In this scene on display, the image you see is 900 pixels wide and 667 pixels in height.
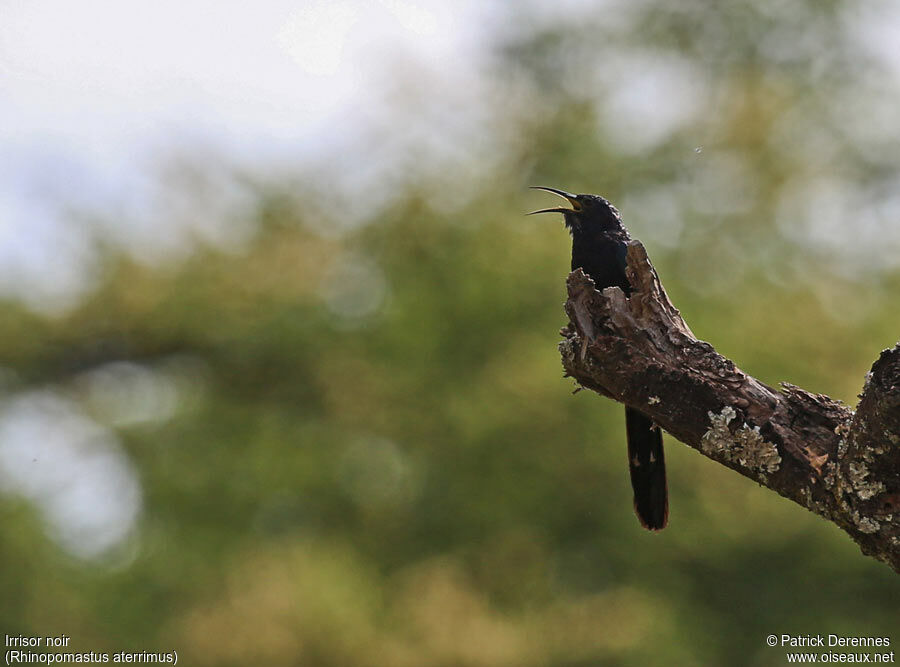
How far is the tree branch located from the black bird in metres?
0.57

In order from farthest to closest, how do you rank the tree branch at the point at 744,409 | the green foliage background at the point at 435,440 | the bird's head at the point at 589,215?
the green foliage background at the point at 435,440 < the bird's head at the point at 589,215 < the tree branch at the point at 744,409

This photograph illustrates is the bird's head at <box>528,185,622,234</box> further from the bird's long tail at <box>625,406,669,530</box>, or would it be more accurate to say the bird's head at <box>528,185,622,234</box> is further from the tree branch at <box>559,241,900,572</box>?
the tree branch at <box>559,241,900,572</box>

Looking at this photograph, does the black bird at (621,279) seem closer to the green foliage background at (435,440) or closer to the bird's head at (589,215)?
the bird's head at (589,215)

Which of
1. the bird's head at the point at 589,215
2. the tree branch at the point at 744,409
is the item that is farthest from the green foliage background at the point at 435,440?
the tree branch at the point at 744,409

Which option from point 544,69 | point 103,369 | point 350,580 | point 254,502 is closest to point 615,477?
point 350,580

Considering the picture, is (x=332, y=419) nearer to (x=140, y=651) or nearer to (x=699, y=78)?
(x=140, y=651)

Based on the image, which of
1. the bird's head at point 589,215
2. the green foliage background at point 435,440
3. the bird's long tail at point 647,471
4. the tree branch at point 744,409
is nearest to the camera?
the tree branch at point 744,409

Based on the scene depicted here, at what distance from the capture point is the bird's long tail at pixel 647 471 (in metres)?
3.92

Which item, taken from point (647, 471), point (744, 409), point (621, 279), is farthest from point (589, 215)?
point (744, 409)

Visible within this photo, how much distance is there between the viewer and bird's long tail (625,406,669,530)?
392 centimetres

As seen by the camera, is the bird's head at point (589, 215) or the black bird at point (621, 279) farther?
the bird's head at point (589, 215)

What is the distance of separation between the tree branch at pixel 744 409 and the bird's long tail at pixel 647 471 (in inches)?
34.0

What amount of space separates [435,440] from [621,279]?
6.45 meters

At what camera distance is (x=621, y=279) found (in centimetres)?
471
